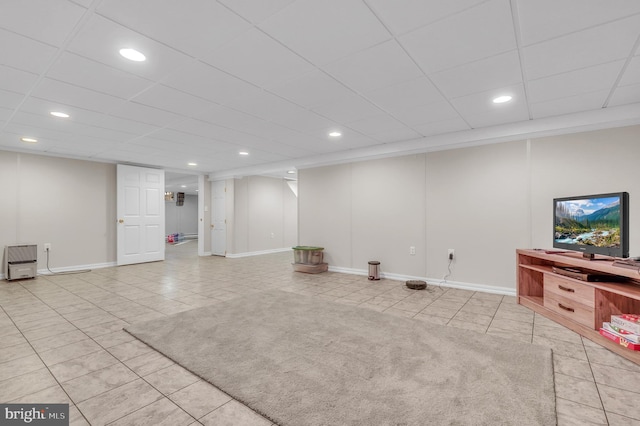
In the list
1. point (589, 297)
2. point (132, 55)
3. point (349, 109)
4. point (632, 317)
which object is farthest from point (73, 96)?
point (632, 317)

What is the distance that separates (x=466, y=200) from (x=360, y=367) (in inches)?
136

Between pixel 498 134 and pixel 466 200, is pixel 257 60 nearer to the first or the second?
pixel 498 134

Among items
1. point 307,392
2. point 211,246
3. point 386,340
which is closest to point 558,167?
point 386,340

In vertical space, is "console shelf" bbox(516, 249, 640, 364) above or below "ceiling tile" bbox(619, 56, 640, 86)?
below

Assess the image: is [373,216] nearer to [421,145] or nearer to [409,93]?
[421,145]

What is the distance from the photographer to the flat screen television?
278 centimetres

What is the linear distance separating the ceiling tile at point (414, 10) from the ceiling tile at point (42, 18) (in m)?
1.88

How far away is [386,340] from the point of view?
269 cm

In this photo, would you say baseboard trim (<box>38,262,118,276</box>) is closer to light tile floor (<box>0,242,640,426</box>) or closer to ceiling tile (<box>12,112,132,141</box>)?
light tile floor (<box>0,242,640,426</box>)

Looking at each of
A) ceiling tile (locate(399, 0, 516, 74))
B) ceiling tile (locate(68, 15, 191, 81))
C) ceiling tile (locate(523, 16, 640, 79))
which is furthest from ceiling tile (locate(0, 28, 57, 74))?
ceiling tile (locate(523, 16, 640, 79))

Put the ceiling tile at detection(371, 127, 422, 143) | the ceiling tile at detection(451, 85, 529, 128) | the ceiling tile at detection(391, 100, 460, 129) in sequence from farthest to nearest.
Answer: the ceiling tile at detection(371, 127, 422, 143), the ceiling tile at detection(391, 100, 460, 129), the ceiling tile at detection(451, 85, 529, 128)

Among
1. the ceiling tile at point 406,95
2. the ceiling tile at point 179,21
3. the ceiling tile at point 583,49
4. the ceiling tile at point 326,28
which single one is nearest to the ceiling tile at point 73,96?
the ceiling tile at point 179,21

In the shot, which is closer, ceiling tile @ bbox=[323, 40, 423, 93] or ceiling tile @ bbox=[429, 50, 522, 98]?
ceiling tile @ bbox=[323, 40, 423, 93]

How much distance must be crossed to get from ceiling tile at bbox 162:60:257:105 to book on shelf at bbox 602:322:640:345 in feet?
13.1
